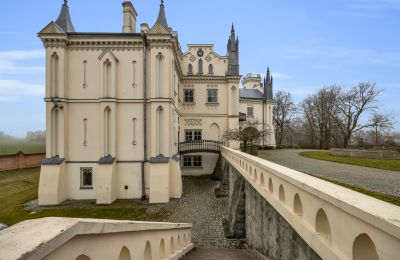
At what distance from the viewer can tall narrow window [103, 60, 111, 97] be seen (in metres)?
15.8

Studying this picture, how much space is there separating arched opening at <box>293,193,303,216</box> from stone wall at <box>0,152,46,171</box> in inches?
1244

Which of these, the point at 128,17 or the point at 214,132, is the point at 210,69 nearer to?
the point at 214,132

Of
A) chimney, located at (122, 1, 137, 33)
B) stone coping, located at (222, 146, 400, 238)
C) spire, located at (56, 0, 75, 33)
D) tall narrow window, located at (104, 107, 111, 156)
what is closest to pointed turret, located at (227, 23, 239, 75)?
chimney, located at (122, 1, 137, 33)

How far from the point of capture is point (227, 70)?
81.3 feet

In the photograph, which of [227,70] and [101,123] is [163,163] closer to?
[101,123]

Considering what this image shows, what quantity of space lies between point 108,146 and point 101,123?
164cm

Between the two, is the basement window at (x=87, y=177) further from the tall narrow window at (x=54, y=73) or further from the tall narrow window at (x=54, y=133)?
the tall narrow window at (x=54, y=73)

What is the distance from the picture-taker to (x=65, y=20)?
54.3 ft

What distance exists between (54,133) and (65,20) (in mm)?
8136

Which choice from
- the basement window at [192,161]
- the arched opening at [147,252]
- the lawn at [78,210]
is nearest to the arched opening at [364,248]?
the arched opening at [147,252]

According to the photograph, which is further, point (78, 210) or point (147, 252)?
point (78, 210)

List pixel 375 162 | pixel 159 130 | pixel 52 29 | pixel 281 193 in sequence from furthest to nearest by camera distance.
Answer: pixel 159 130
pixel 52 29
pixel 375 162
pixel 281 193

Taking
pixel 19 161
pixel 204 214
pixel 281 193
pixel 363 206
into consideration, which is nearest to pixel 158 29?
pixel 204 214

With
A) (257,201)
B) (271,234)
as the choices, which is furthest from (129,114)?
(271,234)
